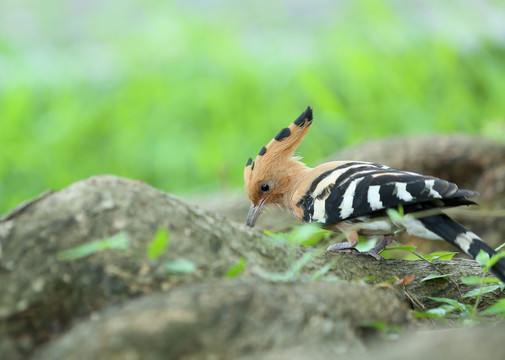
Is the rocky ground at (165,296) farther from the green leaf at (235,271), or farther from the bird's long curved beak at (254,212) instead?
the bird's long curved beak at (254,212)

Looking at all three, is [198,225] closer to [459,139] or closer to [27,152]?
[459,139]

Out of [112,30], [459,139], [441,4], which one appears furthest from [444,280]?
[112,30]

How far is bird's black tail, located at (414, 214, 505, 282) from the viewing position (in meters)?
1.94

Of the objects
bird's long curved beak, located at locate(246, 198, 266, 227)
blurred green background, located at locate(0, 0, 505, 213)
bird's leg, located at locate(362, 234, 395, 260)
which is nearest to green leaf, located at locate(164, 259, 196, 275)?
bird's leg, located at locate(362, 234, 395, 260)

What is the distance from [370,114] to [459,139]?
217 cm

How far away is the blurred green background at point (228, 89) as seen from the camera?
648cm

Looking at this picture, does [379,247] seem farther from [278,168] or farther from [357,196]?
[278,168]

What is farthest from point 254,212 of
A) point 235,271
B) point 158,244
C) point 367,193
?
point 158,244

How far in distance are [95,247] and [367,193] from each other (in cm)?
111

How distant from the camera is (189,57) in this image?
7.45 metres

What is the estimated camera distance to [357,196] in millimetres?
2275

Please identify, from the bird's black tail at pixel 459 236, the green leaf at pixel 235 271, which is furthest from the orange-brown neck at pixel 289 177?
the green leaf at pixel 235 271

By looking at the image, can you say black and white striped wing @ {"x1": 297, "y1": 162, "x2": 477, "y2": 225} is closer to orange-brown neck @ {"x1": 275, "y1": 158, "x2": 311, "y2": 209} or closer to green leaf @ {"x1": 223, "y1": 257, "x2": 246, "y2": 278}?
orange-brown neck @ {"x1": 275, "y1": 158, "x2": 311, "y2": 209}

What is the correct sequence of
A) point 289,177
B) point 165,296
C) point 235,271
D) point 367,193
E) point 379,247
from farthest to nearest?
1. point 289,177
2. point 379,247
3. point 367,193
4. point 235,271
5. point 165,296
